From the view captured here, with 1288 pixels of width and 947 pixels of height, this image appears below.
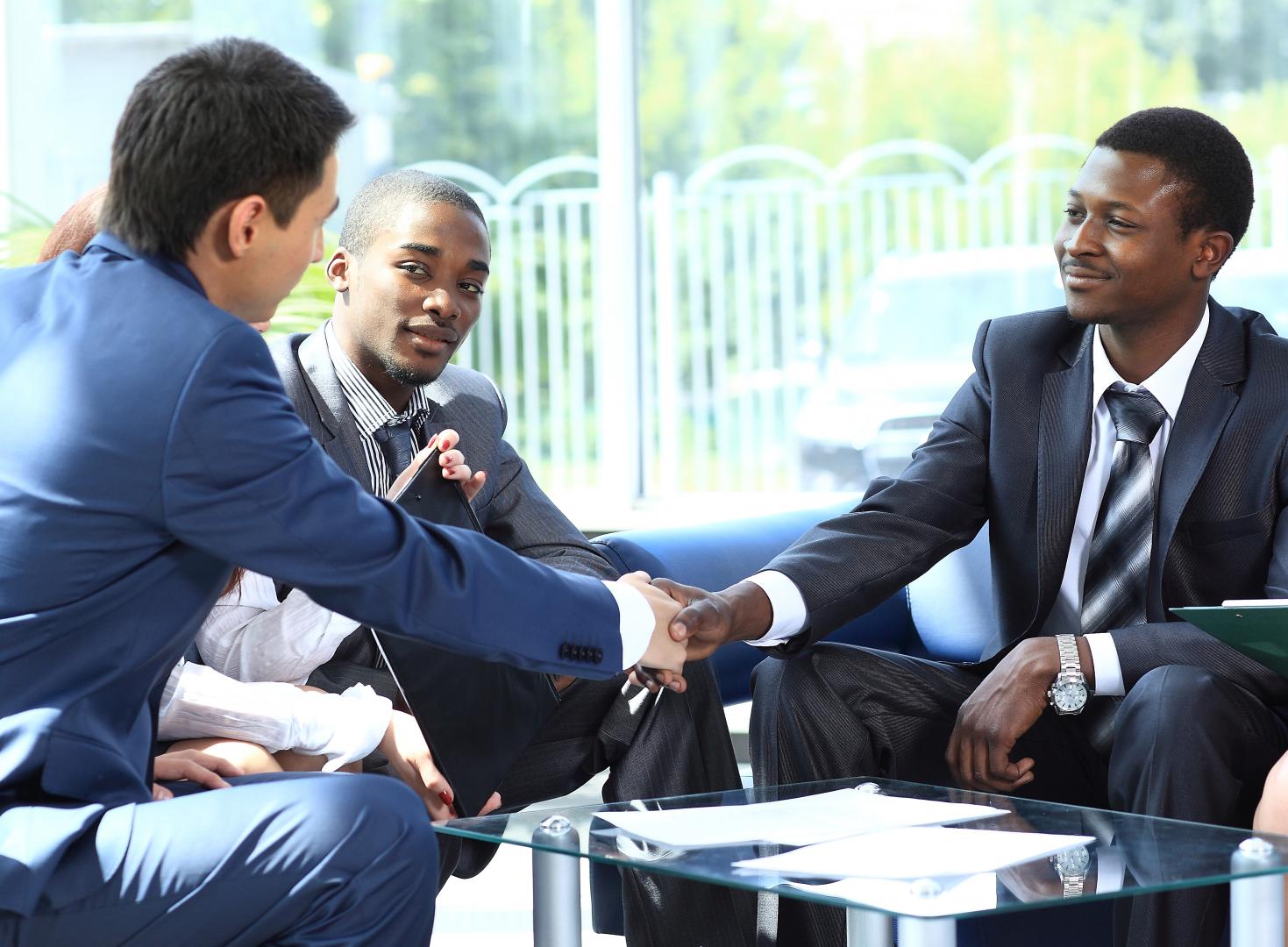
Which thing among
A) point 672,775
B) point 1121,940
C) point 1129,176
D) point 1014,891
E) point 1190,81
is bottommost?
point 1121,940

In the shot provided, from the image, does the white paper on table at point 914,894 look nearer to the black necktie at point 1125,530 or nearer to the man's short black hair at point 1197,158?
the black necktie at point 1125,530

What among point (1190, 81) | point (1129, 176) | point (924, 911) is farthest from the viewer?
point (1190, 81)

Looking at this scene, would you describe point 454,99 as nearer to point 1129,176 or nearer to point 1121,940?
point 1129,176

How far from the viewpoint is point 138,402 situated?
1492 millimetres

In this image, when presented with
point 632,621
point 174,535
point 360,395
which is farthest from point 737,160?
point 174,535

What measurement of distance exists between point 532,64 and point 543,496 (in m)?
2.44

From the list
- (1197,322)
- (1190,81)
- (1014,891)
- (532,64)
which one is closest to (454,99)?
(532,64)

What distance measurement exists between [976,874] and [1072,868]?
114 mm

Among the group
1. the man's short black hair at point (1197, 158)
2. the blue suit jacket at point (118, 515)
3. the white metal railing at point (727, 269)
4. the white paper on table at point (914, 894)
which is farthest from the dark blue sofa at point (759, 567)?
the white metal railing at point (727, 269)

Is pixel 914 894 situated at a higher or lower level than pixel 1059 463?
lower

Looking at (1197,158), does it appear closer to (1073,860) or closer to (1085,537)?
(1085,537)

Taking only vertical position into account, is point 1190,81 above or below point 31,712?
above

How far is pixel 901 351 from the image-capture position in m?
4.73

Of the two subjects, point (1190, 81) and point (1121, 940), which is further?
point (1190, 81)
